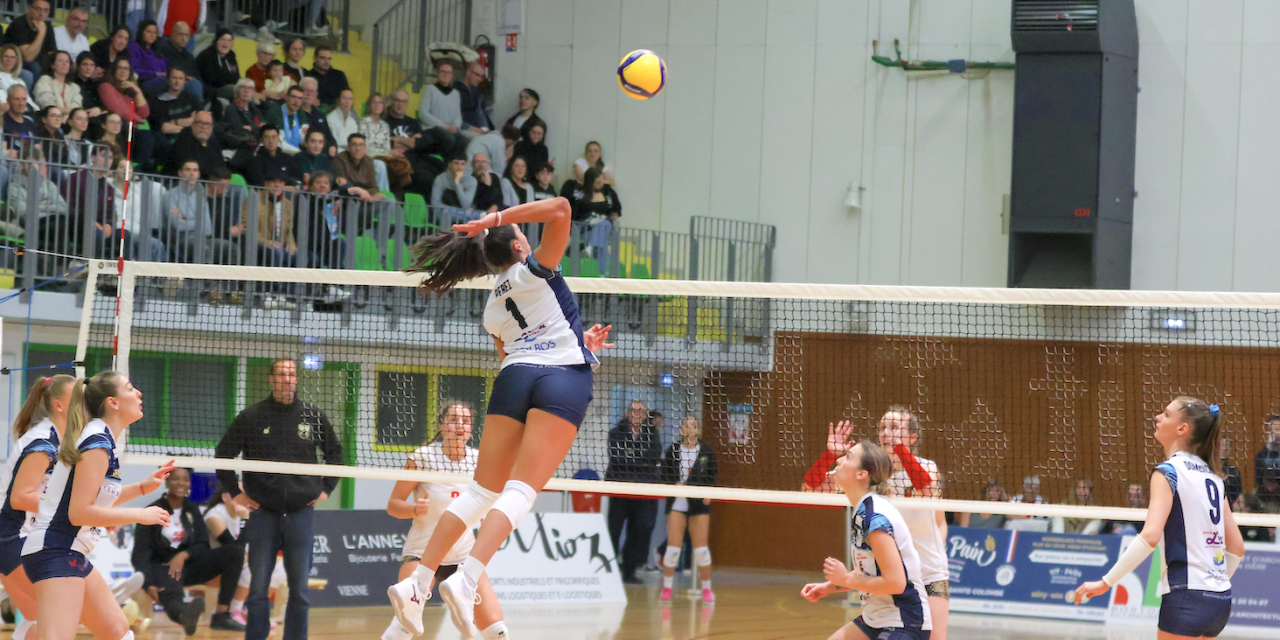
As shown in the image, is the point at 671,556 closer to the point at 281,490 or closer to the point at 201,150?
the point at 281,490

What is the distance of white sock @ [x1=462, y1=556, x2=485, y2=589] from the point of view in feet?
16.8

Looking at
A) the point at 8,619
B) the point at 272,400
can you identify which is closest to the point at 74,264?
the point at 8,619

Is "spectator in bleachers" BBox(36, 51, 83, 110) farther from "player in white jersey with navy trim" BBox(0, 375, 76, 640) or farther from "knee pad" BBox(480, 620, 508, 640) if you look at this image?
"knee pad" BBox(480, 620, 508, 640)

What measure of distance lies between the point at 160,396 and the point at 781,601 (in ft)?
23.1

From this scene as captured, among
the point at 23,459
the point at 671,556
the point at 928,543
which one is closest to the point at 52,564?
the point at 23,459

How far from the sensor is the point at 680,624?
1200 cm

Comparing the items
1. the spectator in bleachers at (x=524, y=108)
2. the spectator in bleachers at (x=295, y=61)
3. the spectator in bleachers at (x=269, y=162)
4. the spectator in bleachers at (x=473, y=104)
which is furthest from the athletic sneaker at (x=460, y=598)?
the spectator in bleachers at (x=524, y=108)

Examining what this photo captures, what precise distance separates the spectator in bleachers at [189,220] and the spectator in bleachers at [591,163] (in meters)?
6.14

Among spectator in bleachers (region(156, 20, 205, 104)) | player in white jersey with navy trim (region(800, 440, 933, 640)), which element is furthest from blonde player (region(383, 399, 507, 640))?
spectator in bleachers (region(156, 20, 205, 104))

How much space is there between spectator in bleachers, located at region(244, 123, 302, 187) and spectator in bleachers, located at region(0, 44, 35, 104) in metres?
2.40

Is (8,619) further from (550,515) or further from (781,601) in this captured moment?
(781,601)

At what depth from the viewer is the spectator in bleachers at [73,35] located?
591 inches

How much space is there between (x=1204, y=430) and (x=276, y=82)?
13194 millimetres

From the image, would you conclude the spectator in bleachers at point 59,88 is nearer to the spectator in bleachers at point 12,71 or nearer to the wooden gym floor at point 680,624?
the spectator in bleachers at point 12,71
